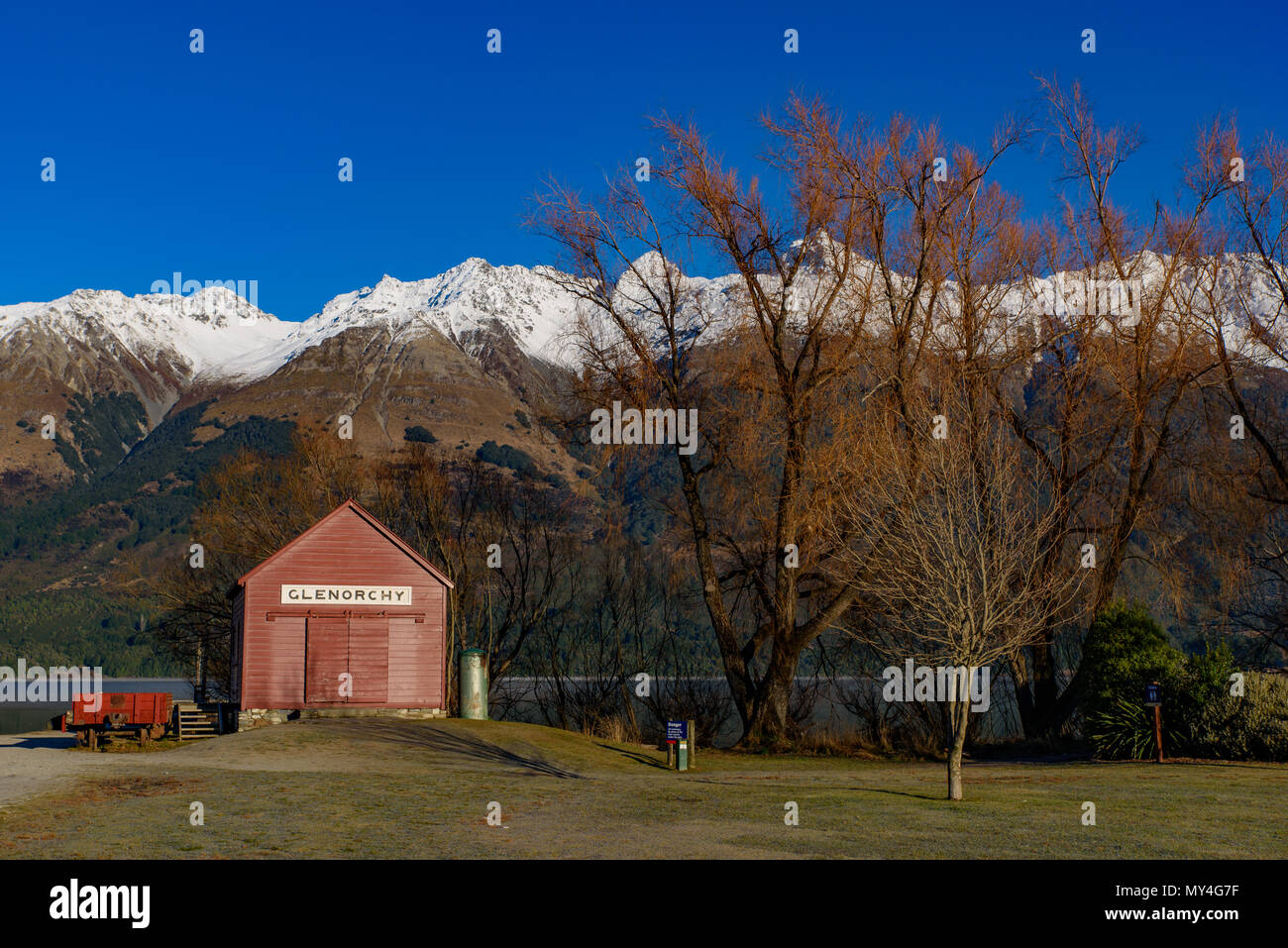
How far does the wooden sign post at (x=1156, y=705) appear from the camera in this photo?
84.8 feet

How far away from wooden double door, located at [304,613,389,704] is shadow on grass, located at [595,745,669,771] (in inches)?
285

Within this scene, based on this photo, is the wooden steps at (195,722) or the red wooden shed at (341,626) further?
the wooden steps at (195,722)

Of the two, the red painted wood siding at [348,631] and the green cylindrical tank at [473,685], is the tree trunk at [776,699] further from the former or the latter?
the red painted wood siding at [348,631]

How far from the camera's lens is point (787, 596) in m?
34.8

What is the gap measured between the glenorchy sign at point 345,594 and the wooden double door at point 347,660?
466mm

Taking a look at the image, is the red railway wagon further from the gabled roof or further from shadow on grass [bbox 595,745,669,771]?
shadow on grass [bbox 595,745,669,771]

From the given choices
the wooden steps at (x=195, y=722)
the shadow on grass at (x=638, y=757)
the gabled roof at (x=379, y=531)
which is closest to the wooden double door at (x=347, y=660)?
the gabled roof at (x=379, y=531)

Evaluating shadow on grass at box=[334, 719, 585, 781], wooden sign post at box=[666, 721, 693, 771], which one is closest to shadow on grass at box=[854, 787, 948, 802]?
shadow on grass at box=[334, 719, 585, 781]

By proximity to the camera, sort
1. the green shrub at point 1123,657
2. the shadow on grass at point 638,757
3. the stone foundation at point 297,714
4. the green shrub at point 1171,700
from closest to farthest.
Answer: the green shrub at point 1171,700 < the green shrub at point 1123,657 < the shadow on grass at point 638,757 < the stone foundation at point 297,714

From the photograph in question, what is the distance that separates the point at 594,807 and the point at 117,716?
68.7 ft

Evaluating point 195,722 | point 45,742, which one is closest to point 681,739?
point 195,722

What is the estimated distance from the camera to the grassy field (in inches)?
554

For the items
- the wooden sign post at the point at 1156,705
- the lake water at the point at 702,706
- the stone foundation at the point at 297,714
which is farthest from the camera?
the lake water at the point at 702,706
